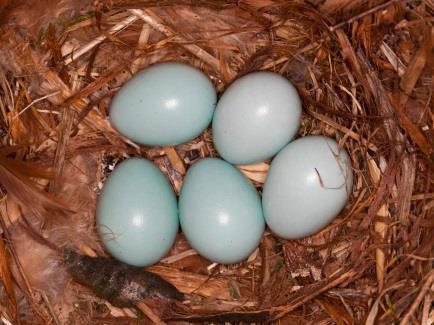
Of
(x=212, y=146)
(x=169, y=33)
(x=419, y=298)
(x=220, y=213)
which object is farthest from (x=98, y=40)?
(x=419, y=298)

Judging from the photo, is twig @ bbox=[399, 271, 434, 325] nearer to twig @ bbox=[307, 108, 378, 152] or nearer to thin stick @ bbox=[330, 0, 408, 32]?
twig @ bbox=[307, 108, 378, 152]

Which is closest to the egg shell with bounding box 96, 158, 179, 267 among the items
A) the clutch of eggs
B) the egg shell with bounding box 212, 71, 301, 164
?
the clutch of eggs

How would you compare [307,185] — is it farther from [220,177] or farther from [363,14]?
[363,14]

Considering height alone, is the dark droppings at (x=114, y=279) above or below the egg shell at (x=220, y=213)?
below

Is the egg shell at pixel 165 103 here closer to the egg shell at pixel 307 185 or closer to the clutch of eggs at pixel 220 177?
the clutch of eggs at pixel 220 177

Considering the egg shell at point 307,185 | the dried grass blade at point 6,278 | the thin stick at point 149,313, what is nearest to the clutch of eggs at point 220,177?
the egg shell at point 307,185

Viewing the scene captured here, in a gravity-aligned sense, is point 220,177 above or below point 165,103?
below

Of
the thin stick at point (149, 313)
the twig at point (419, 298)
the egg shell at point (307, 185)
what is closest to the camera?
the twig at point (419, 298)
